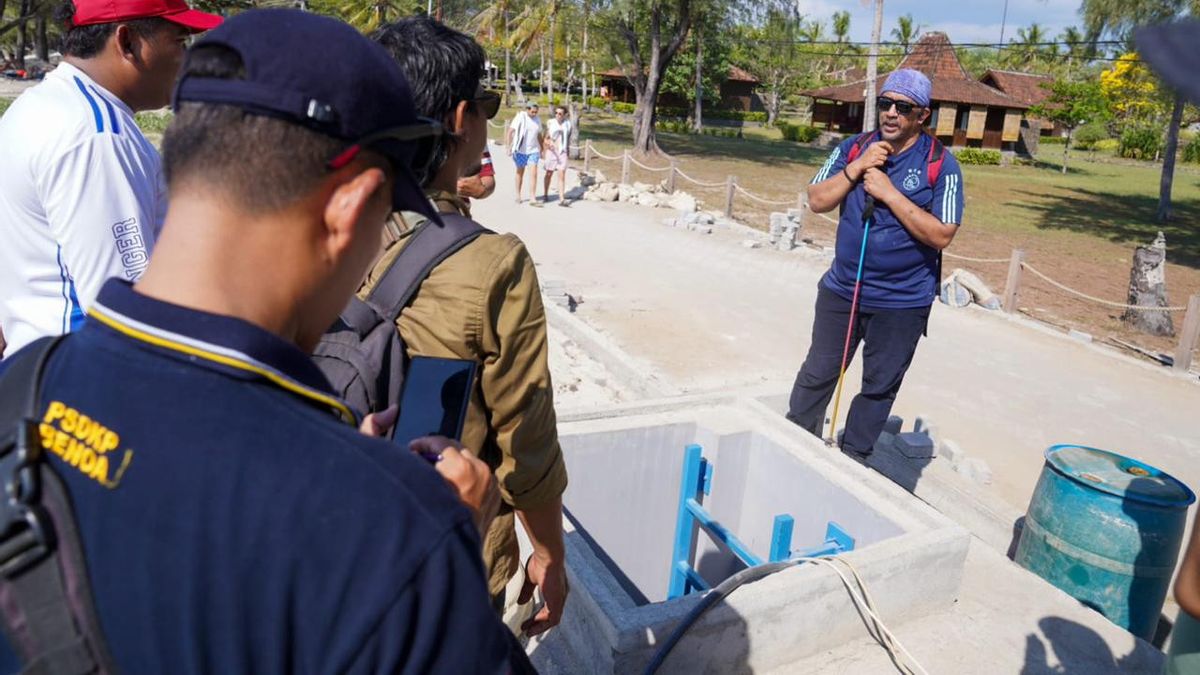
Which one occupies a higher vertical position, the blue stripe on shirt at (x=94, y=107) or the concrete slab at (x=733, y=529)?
the blue stripe on shirt at (x=94, y=107)

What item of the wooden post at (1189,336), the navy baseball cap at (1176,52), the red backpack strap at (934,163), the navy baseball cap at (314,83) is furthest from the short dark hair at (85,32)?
the wooden post at (1189,336)

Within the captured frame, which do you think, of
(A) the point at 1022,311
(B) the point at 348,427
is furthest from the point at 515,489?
(A) the point at 1022,311

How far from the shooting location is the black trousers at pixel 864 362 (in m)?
4.41

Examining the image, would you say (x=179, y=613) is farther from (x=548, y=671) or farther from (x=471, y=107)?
(x=548, y=671)

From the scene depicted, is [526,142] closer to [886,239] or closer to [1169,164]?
[886,239]

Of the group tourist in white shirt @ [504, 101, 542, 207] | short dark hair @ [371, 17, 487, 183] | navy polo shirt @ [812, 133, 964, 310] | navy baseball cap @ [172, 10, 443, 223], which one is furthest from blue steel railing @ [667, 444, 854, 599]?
tourist in white shirt @ [504, 101, 542, 207]

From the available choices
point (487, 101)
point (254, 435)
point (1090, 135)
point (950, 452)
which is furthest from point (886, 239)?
point (1090, 135)

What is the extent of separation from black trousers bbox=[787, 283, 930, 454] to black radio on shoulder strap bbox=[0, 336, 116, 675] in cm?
407

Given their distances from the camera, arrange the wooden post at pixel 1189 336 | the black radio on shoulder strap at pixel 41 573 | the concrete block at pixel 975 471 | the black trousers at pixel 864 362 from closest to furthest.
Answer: the black radio on shoulder strap at pixel 41 573
the black trousers at pixel 864 362
the concrete block at pixel 975 471
the wooden post at pixel 1189 336

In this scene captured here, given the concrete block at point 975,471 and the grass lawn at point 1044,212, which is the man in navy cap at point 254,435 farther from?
the grass lawn at point 1044,212

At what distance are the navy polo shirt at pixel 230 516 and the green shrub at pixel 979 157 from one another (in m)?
42.2

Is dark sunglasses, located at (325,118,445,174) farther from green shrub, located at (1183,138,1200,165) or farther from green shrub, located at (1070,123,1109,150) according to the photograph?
green shrub, located at (1070,123,1109,150)

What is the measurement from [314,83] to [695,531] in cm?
416

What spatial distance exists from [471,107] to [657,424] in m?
2.79
